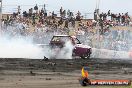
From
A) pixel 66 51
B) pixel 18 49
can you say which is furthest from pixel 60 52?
pixel 18 49

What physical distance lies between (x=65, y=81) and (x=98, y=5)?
698 inches

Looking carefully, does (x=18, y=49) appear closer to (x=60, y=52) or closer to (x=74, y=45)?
(x=60, y=52)

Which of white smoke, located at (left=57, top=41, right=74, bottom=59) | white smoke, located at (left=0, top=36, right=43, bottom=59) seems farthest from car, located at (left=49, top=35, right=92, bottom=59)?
white smoke, located at (left=0, top=36, right=43, bottom=59)

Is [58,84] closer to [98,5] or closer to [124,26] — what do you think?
[98,5]

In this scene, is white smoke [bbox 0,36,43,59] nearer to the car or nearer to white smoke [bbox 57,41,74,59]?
the car

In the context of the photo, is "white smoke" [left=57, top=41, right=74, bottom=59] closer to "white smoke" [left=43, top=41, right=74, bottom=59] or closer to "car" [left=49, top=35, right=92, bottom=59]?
"white smoke" [left=43, top=41, right=74, bottom=59]

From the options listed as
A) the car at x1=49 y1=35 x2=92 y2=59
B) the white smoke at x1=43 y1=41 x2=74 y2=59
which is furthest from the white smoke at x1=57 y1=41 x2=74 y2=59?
the car at x1=49 y1=35 x2=92 y2=59

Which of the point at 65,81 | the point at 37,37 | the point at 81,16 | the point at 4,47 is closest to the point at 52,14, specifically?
the point at 81,16

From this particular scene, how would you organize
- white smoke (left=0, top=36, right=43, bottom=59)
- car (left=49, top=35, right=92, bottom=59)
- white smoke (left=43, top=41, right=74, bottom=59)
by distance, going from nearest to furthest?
white smoke (left=43, top=41, right=74, bottom=59), white smoke (left=0, top=36, right=43, bottom=59), car (left=49, top=35, right=92, bottom=59)

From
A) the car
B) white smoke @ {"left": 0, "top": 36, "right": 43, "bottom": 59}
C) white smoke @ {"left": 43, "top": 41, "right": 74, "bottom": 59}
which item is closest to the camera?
white smoke @ {"left": 43, "top": 41, "right": 74, "bottom": 59}

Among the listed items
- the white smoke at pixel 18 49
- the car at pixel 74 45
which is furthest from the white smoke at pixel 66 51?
the white smoke at pixel 18 49

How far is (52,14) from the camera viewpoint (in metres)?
32.4

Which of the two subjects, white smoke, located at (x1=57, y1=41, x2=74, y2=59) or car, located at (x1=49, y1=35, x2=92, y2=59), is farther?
car, located at (x1=49, y1=35, x2=92, y2=59)

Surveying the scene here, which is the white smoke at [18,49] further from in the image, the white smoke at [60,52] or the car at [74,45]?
the car at [74,45]
